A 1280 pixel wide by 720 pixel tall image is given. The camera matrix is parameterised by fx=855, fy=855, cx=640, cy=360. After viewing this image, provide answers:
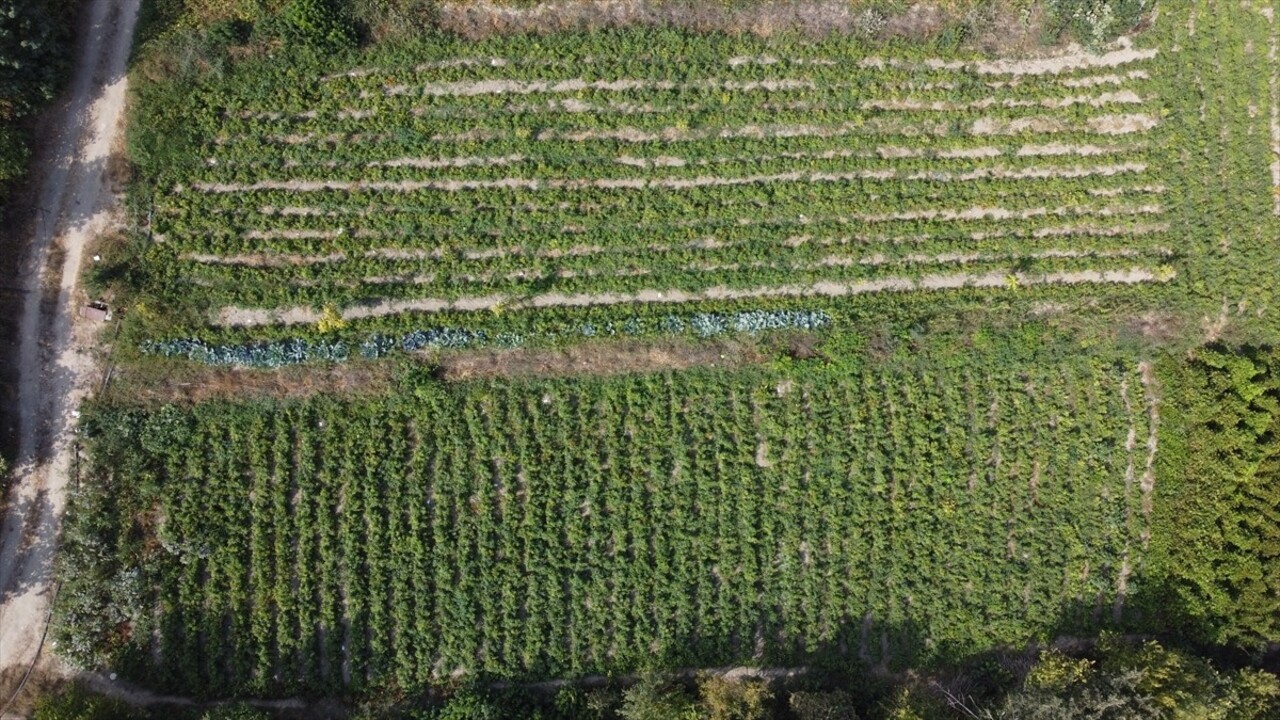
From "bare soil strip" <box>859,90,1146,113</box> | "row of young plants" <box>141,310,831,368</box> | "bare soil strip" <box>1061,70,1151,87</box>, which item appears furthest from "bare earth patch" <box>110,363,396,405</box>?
"bare soil strip" <box>1061,70,1151,87</box>

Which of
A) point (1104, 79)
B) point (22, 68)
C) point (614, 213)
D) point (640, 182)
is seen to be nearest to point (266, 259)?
point (22, 68)

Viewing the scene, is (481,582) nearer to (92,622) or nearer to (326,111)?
(92,622)

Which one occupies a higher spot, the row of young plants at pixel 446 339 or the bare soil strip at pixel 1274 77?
the bare soil strip at pixel 1274 77

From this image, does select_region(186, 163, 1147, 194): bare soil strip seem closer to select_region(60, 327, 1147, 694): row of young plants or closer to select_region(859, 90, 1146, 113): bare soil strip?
select_region(859, 90, 1146, 113): bare soil strip

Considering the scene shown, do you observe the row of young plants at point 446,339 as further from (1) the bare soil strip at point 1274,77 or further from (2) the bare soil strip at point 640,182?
(1) the bare soil strip at point 1274,77

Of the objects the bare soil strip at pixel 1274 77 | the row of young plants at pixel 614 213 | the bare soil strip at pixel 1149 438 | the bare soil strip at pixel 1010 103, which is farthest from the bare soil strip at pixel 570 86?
the bare soil strip at pixel 1274 77

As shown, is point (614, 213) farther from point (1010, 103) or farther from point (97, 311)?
point (97, 311)
